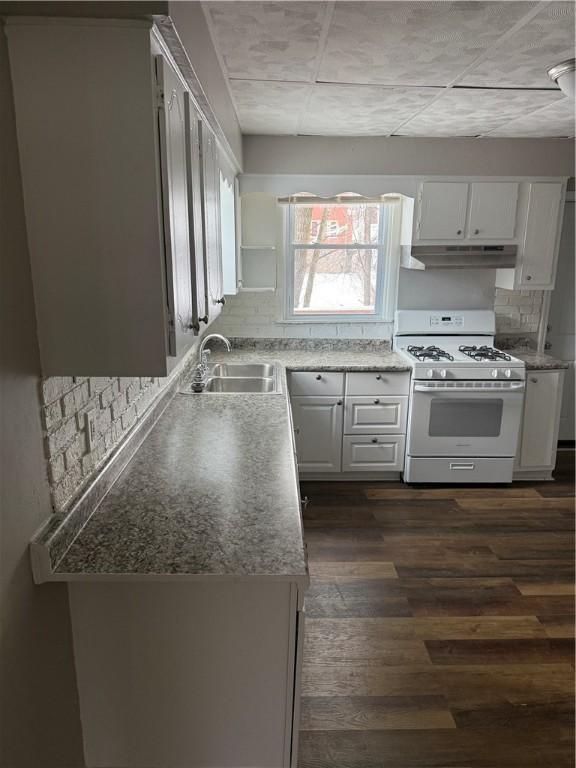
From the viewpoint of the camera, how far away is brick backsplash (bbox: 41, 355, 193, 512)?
1297 mm

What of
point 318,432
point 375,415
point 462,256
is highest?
point 462,256

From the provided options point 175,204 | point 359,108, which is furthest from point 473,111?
point 175,204

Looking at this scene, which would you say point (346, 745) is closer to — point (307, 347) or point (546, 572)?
point (546, 572)

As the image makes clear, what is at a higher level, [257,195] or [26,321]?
[257,195]

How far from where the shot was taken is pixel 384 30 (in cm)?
182

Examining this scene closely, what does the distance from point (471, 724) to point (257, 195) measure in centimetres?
340

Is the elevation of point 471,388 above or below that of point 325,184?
below

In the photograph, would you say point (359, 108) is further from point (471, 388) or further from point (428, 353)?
point (471, 388)

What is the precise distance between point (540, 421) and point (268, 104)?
9.56ft

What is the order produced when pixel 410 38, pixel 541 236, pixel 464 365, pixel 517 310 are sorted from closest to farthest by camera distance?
pixel 410 38 → pixel 464 365 → pixel 541 236 → pixel 517 310

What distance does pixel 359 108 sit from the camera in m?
2.85

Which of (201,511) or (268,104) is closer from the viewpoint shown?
(201,511)

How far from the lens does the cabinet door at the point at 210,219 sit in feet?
5.85

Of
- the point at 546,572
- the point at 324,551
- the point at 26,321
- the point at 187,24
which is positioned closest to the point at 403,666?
the point at 324,551
